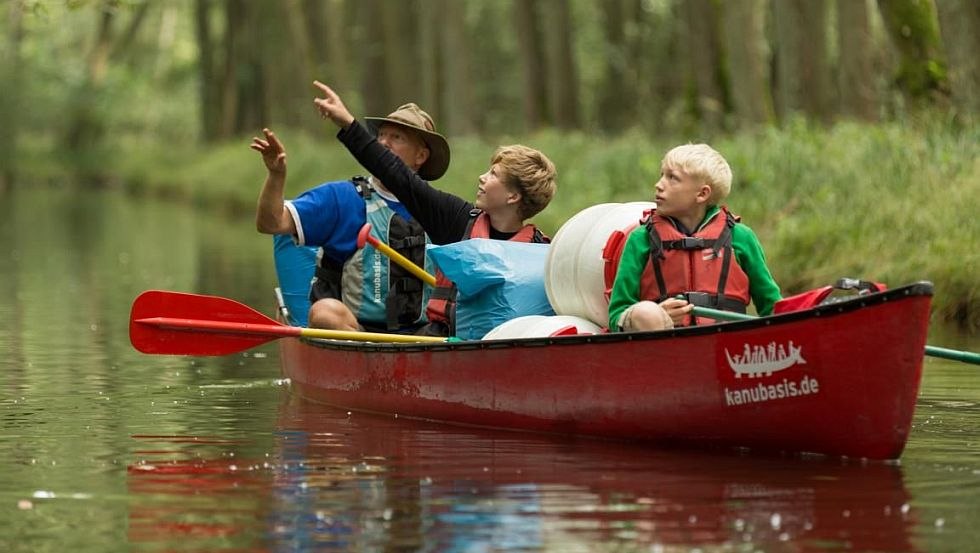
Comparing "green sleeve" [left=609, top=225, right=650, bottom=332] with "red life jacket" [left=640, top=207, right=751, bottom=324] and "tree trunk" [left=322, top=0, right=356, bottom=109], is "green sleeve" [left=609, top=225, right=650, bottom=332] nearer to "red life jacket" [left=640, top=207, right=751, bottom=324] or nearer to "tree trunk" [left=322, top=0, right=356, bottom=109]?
"red life jacket" [left=640, top=207, right=751, bottom=324]

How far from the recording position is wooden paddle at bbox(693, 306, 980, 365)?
8.02m

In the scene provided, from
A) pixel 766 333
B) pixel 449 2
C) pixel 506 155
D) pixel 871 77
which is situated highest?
pixel 449 2

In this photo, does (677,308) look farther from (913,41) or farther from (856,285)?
(913,41)

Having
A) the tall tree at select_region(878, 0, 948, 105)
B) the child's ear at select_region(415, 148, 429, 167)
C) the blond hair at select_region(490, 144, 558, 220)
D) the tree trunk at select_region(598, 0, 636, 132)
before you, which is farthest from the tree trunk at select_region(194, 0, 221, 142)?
the blond hair at select_region(490, 144, 558, 220)

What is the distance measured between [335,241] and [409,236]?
0.38 m

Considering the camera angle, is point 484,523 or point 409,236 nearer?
point 484,523

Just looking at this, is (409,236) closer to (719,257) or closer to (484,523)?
(719,257)

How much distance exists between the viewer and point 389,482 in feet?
24.8

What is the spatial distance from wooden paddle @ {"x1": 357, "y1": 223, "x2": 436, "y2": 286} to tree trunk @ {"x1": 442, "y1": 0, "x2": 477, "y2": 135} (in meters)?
20.7

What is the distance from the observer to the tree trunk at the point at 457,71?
30875 millimetres

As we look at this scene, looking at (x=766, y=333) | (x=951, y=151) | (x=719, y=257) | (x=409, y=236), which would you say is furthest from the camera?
(x=951, y=151)

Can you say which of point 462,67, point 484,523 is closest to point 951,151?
point 484,523

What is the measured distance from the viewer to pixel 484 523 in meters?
6.65

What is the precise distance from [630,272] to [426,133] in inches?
83.1
